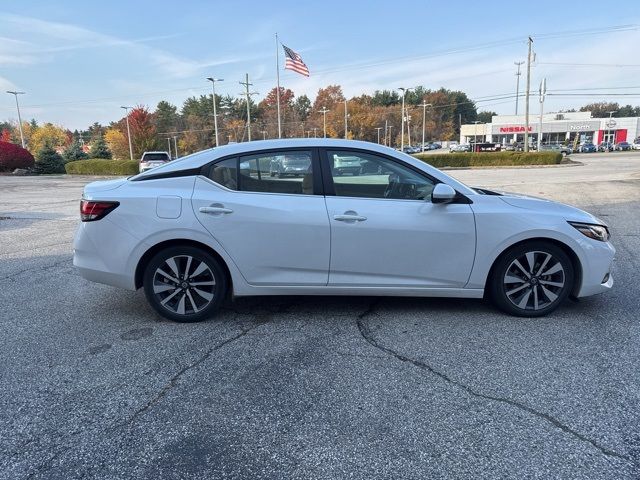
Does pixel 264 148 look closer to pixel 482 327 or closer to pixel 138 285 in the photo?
pixel 138 285

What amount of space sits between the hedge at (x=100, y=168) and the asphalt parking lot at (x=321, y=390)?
34193 mm

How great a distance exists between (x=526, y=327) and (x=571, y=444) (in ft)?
5.36

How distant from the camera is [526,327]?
4000 millimetres

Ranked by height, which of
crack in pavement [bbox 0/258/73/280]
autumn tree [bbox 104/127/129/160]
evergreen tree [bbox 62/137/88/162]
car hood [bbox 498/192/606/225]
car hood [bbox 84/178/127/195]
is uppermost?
autumn tree [bbox 104/127/129/160]

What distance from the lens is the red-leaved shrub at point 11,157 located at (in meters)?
35.8

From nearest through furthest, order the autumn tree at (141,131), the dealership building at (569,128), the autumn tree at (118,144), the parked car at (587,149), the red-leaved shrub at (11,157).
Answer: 1. the red-leaved shrub at (11,157)
2. the autumn tree at (141,131)
3. the parked car at (587,149)
4. the autumn tree at (118,144)
5. the dealership building at (569,128)

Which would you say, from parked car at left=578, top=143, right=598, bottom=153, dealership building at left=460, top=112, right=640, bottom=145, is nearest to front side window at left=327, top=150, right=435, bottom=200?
parked car at left=578, top=143, right=598, bottom=153

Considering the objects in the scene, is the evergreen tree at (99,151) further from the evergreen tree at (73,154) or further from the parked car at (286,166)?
the parked car at (286,166)

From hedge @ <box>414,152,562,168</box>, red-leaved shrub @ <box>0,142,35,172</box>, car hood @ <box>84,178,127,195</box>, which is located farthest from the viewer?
hedge @ <box>414,152,562,168</box>

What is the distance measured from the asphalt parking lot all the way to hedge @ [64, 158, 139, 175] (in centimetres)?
3419

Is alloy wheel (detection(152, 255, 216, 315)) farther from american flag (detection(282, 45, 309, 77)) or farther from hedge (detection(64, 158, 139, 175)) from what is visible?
hedge (detection(64, 158, 139, 175))

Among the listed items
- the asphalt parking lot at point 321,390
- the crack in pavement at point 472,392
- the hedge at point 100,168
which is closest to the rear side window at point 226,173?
the asphalt parking lot at point 321,390

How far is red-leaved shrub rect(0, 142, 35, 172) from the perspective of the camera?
117 feet

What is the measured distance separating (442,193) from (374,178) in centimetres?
61
